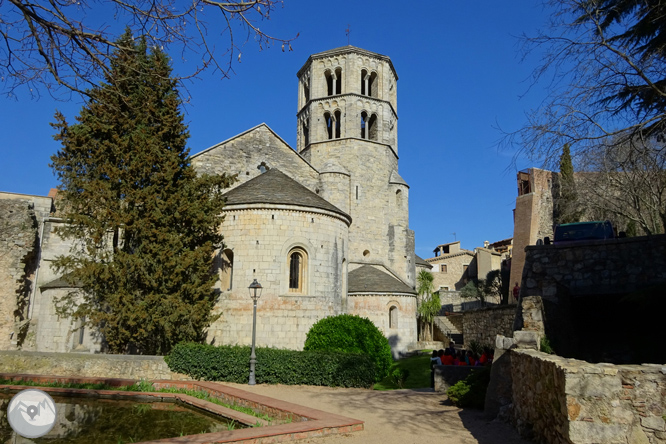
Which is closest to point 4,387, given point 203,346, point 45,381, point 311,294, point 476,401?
point 45,381

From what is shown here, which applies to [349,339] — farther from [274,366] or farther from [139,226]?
[139,226]

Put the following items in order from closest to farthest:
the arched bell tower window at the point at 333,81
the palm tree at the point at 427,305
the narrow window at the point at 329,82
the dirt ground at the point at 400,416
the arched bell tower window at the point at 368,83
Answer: the dirt ground at the point at 400,416
the arched bell tower window at the point at 333,81
the arched bell tower window at the point at 368,83
the narrow window at the point at 329,82
the palm tree at the point at 427,305

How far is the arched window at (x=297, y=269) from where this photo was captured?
1995 cm

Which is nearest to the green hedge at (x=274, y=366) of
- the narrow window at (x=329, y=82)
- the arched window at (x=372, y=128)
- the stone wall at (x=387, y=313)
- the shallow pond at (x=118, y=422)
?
the shallow pond at (x=118, y=422)

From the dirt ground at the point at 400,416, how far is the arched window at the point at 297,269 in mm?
5405

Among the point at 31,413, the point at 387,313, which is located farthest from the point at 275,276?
the point at 31,413

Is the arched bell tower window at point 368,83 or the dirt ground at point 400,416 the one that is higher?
the arched bell tower window at point 368,83

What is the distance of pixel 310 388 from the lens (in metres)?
15.0

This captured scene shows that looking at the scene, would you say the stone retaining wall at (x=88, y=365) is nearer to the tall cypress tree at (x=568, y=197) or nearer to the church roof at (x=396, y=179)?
the church roof at (x=396, y=179)

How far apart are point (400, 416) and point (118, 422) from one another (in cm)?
636

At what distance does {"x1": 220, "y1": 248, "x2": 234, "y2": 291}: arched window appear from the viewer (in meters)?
19.8

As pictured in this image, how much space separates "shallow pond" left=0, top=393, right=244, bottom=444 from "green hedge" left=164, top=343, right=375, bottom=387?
2403 mm

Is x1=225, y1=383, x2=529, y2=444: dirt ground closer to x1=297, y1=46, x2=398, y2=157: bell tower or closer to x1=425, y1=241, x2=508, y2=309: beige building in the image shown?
x1=297, y1=46, x2=398, y2=157: bell tower

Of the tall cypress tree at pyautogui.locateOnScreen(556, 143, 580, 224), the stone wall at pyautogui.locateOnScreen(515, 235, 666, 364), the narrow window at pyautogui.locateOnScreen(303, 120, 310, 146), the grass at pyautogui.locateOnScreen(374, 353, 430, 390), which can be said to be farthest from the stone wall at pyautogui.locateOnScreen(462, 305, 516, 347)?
the narrow window at pyautogui.locateOnScreen(303, 120, 310, 146)
